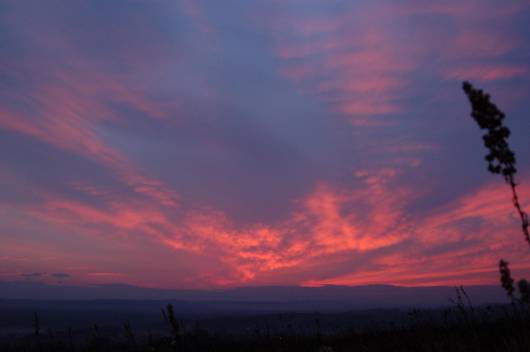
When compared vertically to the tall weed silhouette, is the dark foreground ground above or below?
below

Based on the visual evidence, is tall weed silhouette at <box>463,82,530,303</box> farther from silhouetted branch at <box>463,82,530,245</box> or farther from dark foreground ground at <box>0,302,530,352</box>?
dark foreground ground at <box>0,302,530,352</box>

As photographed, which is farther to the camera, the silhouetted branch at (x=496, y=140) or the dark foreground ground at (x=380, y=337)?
the dark foreground ground at (x=380, y=337)

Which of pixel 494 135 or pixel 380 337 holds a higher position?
pixel 494 135

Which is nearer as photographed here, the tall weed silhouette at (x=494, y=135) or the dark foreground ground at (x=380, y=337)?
the tall weed silhouette at (x=494, y=135)

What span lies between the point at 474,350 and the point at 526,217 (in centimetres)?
456

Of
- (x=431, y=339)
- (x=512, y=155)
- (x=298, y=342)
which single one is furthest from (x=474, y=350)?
(x=298, y=342)

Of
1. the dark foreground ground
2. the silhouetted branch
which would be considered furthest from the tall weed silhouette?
the dark foreground ground

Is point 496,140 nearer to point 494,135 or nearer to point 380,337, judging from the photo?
point 494,135

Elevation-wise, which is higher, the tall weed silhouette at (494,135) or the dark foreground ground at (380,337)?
the tall weed silhouette at (494,135)

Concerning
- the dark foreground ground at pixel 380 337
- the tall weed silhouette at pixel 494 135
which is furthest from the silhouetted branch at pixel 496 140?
the dark foreground ground at pixel 380 337

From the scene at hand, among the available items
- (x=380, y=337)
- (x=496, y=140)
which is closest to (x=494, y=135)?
(x=496, y=140)

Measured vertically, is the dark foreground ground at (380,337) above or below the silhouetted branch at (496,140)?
below

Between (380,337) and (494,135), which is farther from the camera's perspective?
(380,337)

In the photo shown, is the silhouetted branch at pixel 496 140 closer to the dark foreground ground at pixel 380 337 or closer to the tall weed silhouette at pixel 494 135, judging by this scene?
the tall weed silhouette at pixel 494 135
